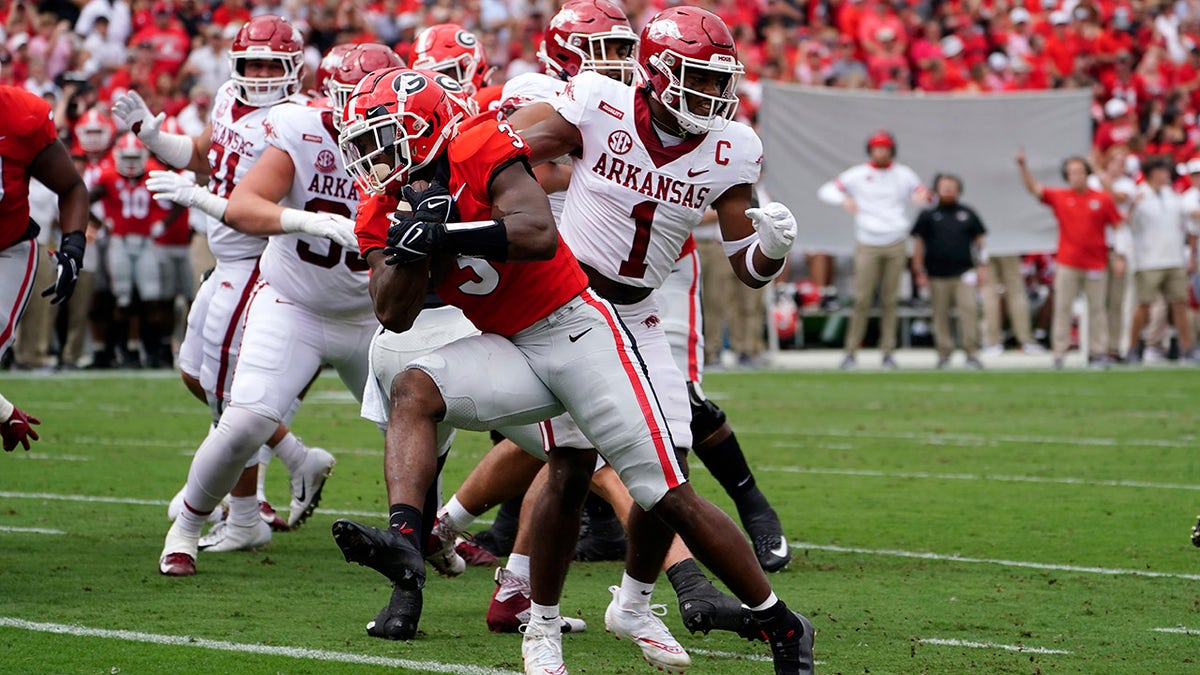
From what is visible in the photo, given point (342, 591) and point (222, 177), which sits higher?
point (222, 177)

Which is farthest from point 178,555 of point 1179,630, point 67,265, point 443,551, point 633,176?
point 1179,630

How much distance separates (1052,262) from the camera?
18.4 m

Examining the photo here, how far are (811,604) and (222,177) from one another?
2741mm

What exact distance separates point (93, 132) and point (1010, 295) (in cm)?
867

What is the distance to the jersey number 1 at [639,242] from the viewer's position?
4848 mm

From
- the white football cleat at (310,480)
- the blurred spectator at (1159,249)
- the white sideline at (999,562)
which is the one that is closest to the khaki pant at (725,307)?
the blurred spectator at (1159,249)

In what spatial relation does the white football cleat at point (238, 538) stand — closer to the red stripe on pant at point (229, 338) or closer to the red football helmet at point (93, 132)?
the red stripe on pant at point (229, 338)

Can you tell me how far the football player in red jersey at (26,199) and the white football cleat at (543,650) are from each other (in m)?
2.22

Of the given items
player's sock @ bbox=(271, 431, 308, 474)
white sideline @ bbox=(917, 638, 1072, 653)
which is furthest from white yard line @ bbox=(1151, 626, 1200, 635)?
player's sock @ bbox=(271, 431, 308, 474)

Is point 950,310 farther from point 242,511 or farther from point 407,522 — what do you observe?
point 407,522

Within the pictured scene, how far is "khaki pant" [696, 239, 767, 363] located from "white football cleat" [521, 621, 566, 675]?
10.4 meters

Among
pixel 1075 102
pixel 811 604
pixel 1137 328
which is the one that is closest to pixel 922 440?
pixel 811 604

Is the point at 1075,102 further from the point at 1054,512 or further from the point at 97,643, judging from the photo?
the point at 97,643

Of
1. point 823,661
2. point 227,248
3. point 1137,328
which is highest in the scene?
point 227,248
